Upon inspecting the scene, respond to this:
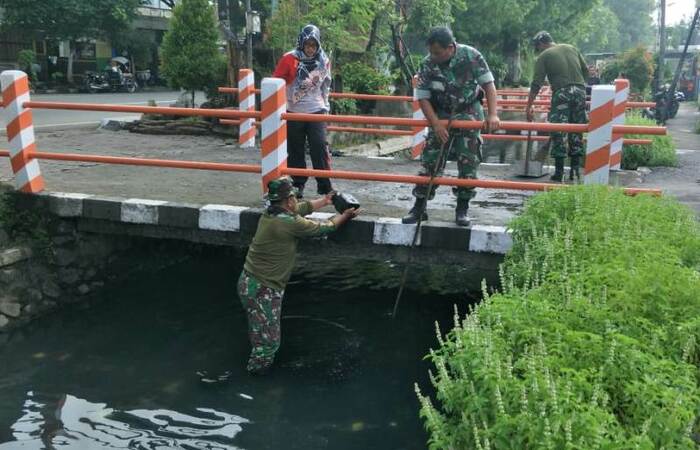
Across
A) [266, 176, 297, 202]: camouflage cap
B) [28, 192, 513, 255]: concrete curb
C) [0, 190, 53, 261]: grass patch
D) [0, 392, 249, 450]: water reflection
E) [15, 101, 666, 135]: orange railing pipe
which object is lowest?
[0, 392, 249, 450]: water reflection

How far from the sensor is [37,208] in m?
6.78

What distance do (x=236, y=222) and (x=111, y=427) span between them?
1988mm

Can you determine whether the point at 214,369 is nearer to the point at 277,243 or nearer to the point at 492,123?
the point at 277,243

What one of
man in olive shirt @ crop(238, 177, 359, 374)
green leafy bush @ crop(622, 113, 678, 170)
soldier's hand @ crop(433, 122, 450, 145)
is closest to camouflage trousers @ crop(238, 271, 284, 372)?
man in olive shirt @ crop(238, 177, 359, 374)

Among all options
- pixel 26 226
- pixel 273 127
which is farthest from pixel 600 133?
pixel 26 226

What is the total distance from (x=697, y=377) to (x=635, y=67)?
80.9ft

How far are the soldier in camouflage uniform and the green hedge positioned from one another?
1931mm

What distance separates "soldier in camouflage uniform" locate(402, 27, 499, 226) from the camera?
220 inches

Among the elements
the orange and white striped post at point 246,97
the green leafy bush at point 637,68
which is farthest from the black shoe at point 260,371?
the green leafy bush at point 637,68

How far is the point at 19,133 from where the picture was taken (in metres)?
6.75

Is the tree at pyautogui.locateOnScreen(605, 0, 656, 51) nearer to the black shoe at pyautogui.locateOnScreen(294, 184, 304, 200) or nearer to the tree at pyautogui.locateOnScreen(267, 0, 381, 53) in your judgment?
the tree at pyautogui.locateOnScreen(267, 0, 381, 53)

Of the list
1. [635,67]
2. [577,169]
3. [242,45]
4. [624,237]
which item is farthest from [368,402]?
[635,67]

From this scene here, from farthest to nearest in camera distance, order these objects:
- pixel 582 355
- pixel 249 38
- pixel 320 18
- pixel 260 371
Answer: pixel 320 18 → pixel 249 38 → pixel 260 371 → pixel 582 355

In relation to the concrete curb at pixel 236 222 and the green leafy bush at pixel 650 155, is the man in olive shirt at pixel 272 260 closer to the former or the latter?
the concrete curb at pixel 236 222
